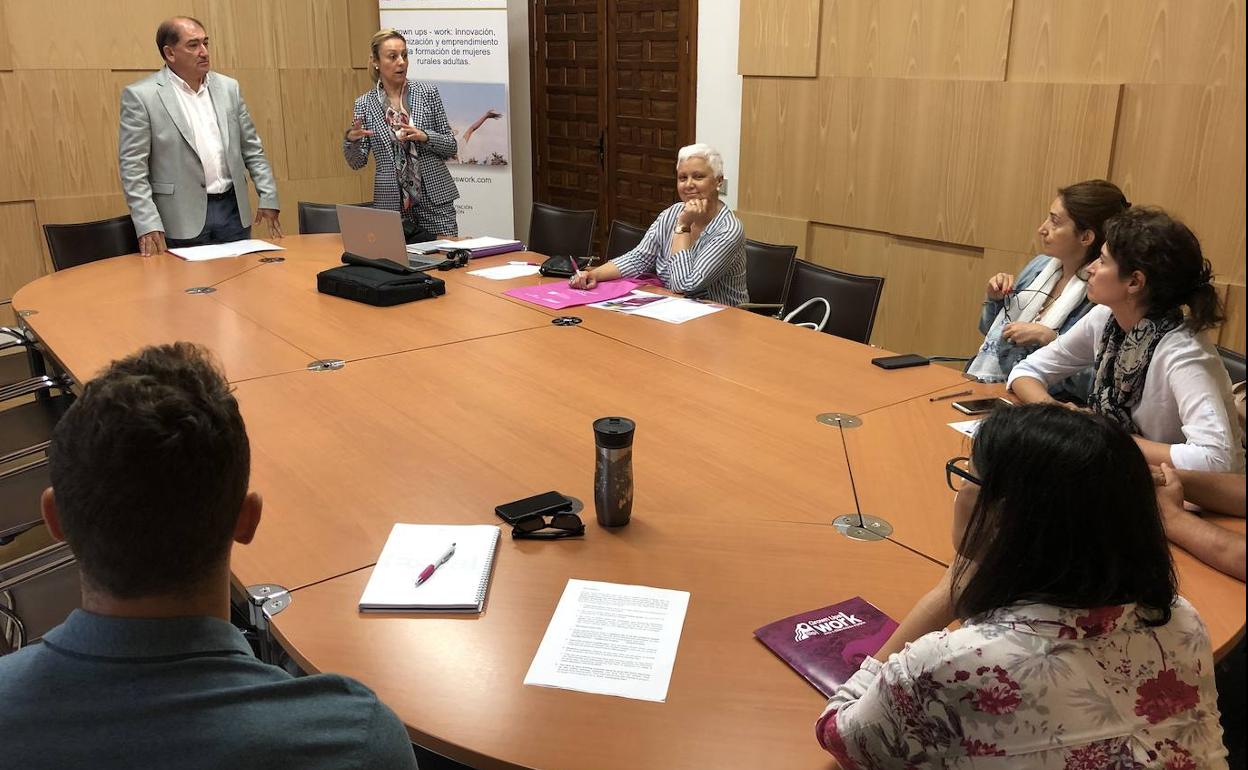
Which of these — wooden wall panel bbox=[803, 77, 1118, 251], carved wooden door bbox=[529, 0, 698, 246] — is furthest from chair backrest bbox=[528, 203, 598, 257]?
carved wooden door bbox=[529, 0, 698, 246]

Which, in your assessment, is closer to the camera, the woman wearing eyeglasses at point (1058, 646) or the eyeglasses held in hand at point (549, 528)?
the woman wearing eyeglasses at point (1058, 646)

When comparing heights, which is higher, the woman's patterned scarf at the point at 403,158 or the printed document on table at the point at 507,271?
the woman's patterned scarf at the point at 403,158

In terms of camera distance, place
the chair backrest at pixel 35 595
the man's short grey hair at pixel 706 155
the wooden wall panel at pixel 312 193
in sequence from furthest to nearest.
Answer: the wooden wall panel at pixel 312 193, the man's short grey hair at pixel 706 155, the chair backrest at pixel 35 595

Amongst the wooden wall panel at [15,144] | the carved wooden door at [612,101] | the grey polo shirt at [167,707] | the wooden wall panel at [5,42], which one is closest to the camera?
the grey polo shirt at [167,707]

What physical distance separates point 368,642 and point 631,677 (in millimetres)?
424

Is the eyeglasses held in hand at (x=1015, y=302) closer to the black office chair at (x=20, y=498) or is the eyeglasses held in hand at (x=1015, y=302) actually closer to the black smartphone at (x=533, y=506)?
the black smartphone at (x=533, y=506)

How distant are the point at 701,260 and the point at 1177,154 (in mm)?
1911

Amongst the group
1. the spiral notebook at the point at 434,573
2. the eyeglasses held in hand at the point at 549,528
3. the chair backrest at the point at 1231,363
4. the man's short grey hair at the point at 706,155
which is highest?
the man's short grey hair at the point at 706,155

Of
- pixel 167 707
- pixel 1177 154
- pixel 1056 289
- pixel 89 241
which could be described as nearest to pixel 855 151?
pixel 1177 154

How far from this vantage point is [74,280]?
13.0 ft

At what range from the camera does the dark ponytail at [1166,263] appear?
7.02 feet

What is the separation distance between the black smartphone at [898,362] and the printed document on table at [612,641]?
1.43m

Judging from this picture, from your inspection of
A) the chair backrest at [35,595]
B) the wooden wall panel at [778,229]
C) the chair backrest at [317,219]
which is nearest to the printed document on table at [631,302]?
the wooden wall panel at [778,229]

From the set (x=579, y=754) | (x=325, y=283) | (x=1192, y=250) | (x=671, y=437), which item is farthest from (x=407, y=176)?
(x=579, y=754)
